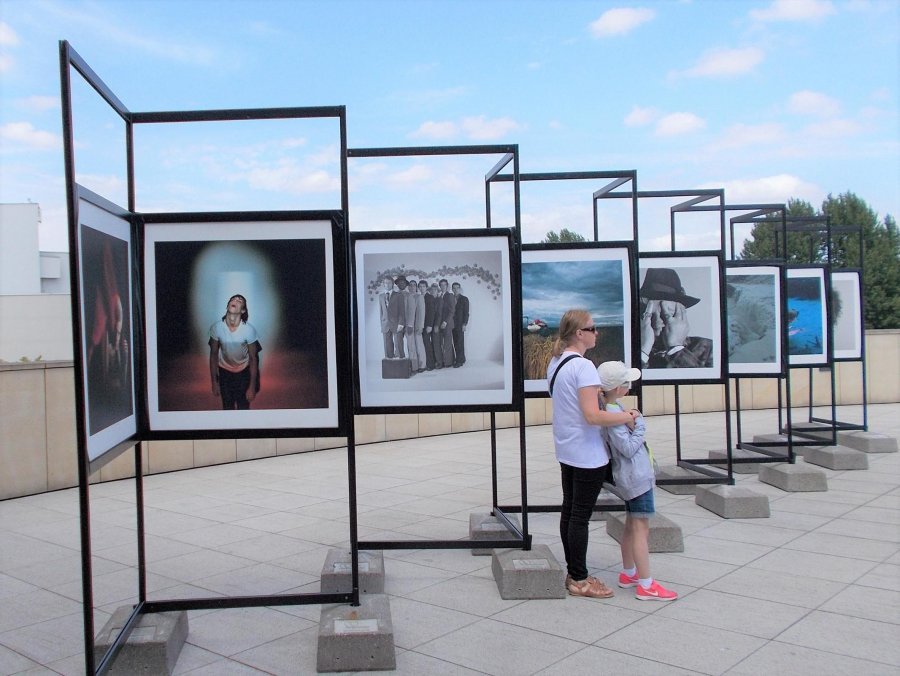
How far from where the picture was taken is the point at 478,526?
21.5 feet

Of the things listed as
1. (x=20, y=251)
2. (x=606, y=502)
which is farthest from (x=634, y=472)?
(x=20, y=251)

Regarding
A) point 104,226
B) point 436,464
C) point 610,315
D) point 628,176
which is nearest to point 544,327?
point 610,315

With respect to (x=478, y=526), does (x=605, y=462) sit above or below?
above

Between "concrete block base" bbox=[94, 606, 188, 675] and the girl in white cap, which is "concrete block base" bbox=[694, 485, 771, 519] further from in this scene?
"concrete block base" bbox=[94, 606, 188, 675]

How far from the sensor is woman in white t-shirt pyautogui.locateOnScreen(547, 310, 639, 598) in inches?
208

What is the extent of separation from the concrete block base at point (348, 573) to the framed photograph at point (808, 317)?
7397 millimetres

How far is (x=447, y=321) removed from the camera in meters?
5.86

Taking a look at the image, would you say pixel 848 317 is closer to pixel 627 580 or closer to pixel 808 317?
pixel 808 317

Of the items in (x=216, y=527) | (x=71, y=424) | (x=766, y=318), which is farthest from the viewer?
(x=71, y=424)

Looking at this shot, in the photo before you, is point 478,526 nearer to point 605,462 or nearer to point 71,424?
point 605,462

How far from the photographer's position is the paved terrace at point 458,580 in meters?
4.53

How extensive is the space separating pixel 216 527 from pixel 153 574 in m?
1.64

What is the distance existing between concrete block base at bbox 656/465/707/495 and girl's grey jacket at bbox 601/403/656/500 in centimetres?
360

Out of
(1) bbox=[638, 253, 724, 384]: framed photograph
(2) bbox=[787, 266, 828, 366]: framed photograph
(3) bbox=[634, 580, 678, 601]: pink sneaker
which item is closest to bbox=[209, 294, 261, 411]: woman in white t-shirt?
(3) bbox=[634, 580, 678, 601]: pink sneaker
